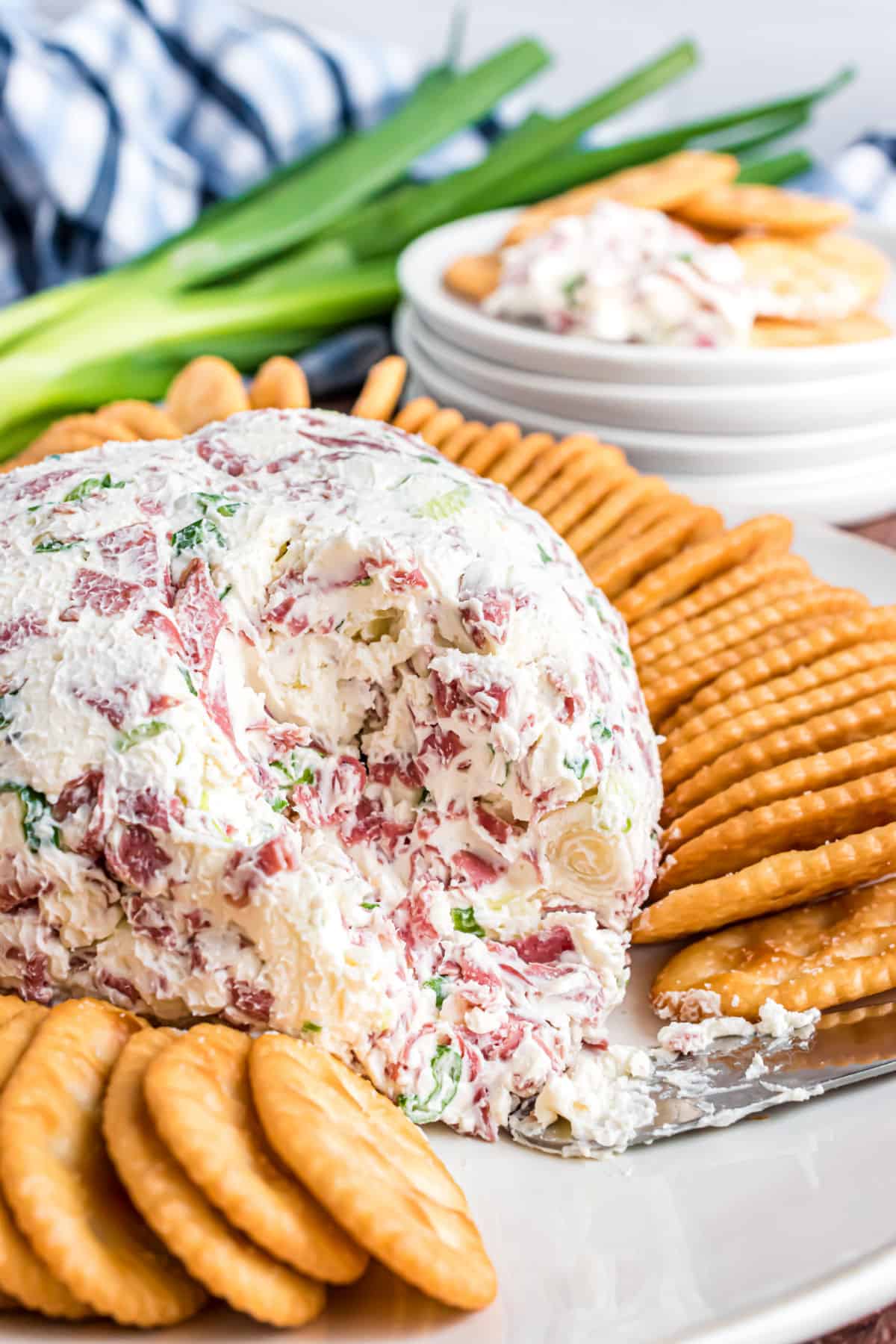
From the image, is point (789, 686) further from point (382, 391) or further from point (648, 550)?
point (382, 391)

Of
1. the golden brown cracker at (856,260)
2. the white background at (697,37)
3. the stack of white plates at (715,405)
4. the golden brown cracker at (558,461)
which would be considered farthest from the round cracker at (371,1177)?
the white background at (697,37)

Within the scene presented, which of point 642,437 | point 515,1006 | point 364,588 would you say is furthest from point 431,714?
point 642,437

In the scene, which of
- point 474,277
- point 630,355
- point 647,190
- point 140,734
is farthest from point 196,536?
point 647,190

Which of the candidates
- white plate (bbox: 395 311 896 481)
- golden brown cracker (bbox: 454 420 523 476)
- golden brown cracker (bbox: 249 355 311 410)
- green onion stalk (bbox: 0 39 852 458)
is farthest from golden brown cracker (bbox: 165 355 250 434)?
green onion stalk (bbox: 0 39 852 458)

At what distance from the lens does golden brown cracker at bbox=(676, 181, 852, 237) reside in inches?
125

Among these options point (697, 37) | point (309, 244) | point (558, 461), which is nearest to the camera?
point (558, 461)

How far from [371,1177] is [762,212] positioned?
2578 mm

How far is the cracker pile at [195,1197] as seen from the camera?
1178mm

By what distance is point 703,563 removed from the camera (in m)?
2.25

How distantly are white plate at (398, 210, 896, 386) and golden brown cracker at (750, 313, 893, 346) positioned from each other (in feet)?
0.21

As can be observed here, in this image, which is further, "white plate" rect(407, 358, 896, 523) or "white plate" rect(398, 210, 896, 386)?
"white plate" rect(407, 358, 896, 523)

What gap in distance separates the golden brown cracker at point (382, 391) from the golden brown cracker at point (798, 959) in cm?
123

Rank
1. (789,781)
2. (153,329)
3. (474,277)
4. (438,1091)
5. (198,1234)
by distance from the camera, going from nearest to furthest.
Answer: (198,1234) < (438,1091) < (789,781) < (474,277) < (153,329)

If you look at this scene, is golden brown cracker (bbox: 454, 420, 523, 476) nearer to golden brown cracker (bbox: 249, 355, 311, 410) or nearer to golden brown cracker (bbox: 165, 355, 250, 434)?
golden brown cracker (bbox: 249, 355, 311, 410)
